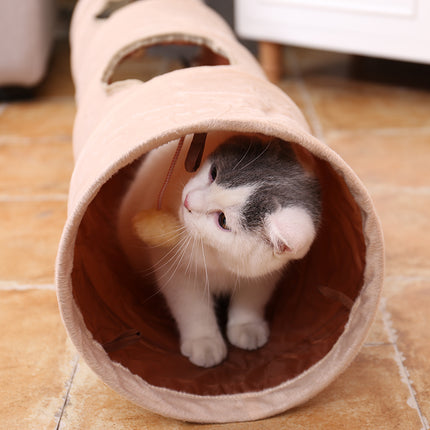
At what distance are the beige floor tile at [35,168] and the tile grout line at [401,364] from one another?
1083 mm

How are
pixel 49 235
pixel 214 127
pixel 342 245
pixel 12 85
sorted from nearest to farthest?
1. pixel 214 127
2. pixel 342 245
3. pixel 49 235
4. pixel 12 85

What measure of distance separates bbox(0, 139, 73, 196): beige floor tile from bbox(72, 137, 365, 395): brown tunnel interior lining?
1.98 feet

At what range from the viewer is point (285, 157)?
3.74 feet

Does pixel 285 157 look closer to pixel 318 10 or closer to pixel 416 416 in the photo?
pixel 416 416

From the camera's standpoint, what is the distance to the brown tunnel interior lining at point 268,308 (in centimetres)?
112

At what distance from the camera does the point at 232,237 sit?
1.07 metres

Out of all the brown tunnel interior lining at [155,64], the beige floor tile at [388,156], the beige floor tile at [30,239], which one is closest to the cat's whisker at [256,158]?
the beige floor tile at [30,239]

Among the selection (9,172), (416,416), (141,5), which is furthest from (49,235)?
(416,416)

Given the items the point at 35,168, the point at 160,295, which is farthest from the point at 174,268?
the point at 35,168

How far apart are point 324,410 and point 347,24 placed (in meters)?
1.71

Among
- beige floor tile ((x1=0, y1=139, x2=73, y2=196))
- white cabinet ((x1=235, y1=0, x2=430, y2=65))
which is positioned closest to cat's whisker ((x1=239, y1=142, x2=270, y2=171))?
beige floor tile ((x1=0, y1=139, x2=73, y2=196))

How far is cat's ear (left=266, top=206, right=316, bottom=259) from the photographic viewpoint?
0.97 meters

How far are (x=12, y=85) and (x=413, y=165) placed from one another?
1.69 m

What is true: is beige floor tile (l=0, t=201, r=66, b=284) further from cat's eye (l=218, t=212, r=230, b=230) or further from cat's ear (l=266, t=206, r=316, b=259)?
cat's ear (l=266, t=206, r=316, b=259)
